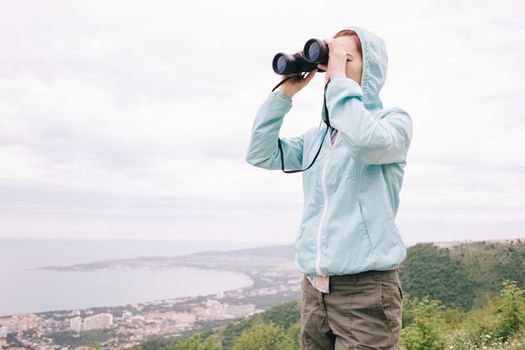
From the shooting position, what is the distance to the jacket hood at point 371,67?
1410 millimetres

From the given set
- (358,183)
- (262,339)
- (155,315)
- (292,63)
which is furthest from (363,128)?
(155,315)

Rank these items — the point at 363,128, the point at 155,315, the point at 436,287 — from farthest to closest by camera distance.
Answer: the point at 155,315, the point at 436,287, the point at 363,128

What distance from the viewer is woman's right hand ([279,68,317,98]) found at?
1.64 m

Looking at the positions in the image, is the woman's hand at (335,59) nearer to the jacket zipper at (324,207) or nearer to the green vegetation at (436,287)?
the jacket zipper at (324,207)

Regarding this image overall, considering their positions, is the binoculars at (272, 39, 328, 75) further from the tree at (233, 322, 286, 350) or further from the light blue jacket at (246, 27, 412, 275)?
the tree at (233, 322, 286, 350)

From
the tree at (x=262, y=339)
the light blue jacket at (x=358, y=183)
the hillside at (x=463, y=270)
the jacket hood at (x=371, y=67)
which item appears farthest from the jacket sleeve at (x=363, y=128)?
the hillside at (x=463, y=270)

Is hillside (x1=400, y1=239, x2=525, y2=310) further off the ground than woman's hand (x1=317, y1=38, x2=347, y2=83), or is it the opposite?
woman's hand (x1=317, y1=38, x2=347, y2=83)

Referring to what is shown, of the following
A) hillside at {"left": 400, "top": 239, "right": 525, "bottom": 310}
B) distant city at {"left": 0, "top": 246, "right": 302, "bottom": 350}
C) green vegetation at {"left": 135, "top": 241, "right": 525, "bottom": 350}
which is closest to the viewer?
green vegetation at {"left": 135, "top": 241, "right": 525, "bottom": 350}

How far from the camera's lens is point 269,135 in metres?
1.66

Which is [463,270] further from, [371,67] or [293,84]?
[371,67]

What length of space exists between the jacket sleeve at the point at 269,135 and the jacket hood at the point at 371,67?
34 centimetres

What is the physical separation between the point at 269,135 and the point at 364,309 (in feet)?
2.37

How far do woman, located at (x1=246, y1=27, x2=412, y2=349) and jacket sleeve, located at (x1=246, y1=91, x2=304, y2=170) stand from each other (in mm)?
240

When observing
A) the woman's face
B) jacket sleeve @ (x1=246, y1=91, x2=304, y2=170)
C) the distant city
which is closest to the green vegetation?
the distant city
